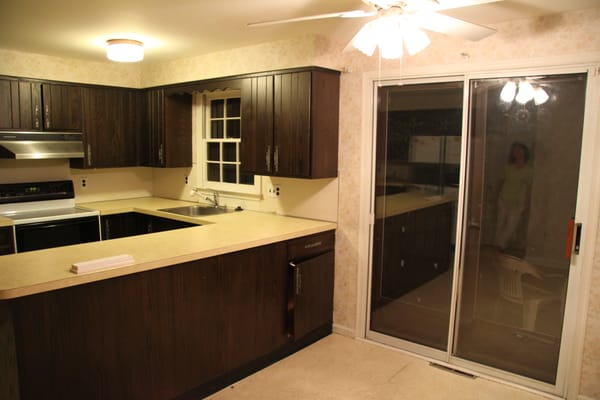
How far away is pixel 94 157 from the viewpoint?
4605mm

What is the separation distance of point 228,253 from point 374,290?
1.41 metres

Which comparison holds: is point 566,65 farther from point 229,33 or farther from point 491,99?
point 229,33

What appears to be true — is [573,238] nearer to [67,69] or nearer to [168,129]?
[168,129]

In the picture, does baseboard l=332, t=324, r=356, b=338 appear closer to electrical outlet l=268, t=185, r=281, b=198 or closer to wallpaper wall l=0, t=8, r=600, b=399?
wallpaper wall l=0, t=8, r=600, b=399

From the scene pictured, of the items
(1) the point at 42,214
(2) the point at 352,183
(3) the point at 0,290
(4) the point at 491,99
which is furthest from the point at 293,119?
(1) the point at 42,214

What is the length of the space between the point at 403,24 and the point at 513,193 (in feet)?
5.11

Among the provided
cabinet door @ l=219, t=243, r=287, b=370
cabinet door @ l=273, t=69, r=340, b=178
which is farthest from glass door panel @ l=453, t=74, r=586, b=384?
cabinet door @ l=219, t=243, r=287, b=370

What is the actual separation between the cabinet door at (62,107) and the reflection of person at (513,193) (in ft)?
13.0

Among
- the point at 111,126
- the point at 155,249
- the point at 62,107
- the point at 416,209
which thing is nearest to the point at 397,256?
the point at 416,209

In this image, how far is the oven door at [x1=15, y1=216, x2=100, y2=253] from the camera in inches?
147

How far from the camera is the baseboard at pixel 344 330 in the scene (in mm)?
3699

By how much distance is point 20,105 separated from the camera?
13.5ft

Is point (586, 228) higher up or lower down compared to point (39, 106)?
lower down

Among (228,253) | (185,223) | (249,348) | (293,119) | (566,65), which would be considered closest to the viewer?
(566,65)
